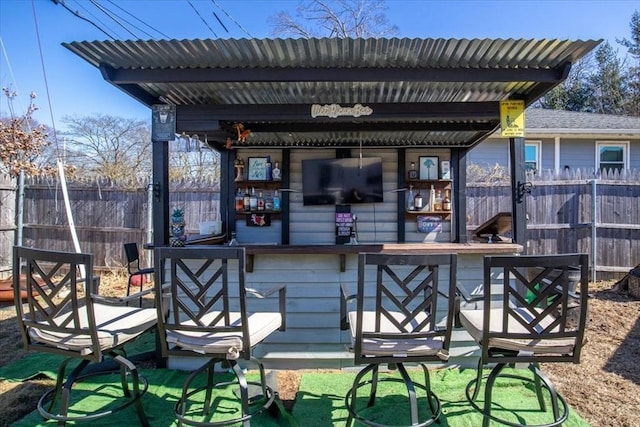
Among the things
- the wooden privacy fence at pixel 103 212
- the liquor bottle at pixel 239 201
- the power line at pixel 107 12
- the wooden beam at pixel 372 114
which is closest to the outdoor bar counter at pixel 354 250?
the wooden beam at pixel 372 114

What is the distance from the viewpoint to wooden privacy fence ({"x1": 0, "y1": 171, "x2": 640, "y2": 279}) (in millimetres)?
6105

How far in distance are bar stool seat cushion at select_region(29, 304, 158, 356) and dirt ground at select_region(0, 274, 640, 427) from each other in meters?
0.85

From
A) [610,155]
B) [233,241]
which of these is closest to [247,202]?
[233,241]

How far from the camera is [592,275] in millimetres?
6168

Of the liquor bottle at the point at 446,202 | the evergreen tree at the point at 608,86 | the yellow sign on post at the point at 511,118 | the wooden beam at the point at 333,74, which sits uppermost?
the evergreen tree at the point at 608,86

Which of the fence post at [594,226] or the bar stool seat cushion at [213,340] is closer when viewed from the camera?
the bar stool seat cushion at [213,340]

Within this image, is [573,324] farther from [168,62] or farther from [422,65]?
[168,62]

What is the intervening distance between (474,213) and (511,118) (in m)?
3.65

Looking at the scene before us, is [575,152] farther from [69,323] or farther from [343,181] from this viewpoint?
[69,323]

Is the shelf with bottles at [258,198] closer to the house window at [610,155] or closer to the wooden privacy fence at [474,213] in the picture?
the wooden privacy fence at [474,213]

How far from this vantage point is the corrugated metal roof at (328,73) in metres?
2.41

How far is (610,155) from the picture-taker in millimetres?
9141

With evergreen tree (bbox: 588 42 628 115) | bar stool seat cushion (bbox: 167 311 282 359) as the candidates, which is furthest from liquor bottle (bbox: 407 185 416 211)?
evergreen tree (bbox: 588 42 628 115)

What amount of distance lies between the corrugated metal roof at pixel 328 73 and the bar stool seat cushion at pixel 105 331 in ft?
5.12
